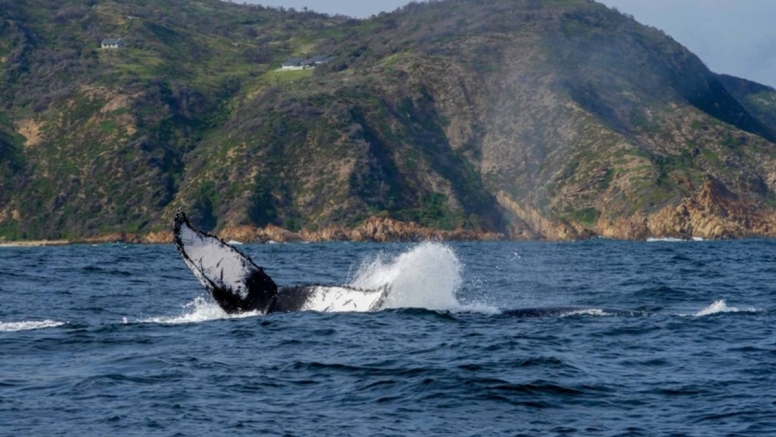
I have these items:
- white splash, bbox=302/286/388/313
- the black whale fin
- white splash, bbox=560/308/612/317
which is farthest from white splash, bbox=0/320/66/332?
white splash, bbox=560/308/612/317

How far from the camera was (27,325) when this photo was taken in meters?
23.5

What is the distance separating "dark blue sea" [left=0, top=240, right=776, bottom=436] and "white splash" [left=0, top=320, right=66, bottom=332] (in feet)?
0.14

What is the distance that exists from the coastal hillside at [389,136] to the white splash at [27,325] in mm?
84055

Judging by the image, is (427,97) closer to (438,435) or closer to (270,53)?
(270,53)

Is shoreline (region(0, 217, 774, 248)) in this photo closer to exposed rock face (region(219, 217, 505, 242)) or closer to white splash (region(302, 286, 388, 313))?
exposed rock face (region(219, 217, 505, 242))

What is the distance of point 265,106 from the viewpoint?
132 metres

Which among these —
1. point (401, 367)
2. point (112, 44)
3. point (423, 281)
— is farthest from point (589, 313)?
point (112, 44)

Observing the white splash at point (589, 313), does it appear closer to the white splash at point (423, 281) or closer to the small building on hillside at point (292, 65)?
the white splash at point (423, 281)

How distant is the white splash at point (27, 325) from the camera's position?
22903 mm

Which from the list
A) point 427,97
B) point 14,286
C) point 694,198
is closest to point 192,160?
point 427,97

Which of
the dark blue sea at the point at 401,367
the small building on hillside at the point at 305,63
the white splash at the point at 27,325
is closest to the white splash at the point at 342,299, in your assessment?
the dark blue sea at the point at 401,367

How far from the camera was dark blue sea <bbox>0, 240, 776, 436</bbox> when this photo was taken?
14.4m

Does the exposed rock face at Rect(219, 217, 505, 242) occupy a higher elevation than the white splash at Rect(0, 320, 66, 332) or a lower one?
lower

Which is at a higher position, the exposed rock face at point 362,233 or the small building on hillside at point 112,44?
the small building on hillside at point 112,44
